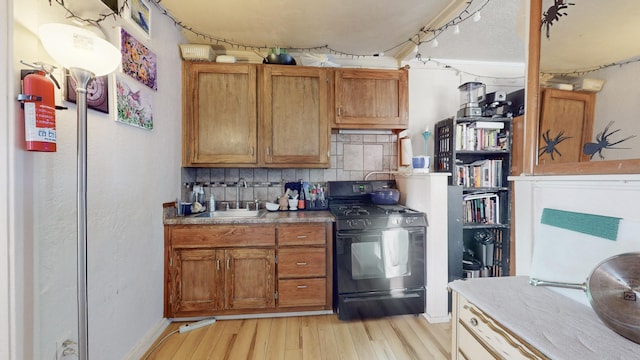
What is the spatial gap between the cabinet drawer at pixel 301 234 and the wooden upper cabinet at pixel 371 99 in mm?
1010

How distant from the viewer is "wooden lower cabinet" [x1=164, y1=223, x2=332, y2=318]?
2.10 metres

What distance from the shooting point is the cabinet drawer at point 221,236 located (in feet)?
6.91

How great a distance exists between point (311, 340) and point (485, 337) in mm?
1385

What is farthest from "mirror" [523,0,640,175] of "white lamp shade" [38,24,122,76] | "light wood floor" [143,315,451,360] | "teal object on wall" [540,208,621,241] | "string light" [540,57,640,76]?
"white lamp shade" [38,24,122,76]

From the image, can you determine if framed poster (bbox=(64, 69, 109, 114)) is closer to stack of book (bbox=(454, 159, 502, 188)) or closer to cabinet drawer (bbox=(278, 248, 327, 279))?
cabinet drawer (bbox=(278, 248, 327, 279))

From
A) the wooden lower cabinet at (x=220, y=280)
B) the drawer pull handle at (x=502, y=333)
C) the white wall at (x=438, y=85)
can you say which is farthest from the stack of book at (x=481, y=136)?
the wooden lower cabinet at (x=220, y=280)

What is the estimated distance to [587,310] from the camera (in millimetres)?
801

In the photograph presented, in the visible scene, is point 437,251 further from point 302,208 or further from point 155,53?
point 155,53

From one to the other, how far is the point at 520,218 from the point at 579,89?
1.85 ft

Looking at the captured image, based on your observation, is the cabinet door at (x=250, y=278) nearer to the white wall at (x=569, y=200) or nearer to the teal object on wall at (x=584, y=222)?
the white wall at (x=569, y=200)

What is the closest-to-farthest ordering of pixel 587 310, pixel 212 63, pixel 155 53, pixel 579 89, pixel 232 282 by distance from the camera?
pixel 587 310, pixel 579 89, pixel 155 53, pixel 232 282, pixel 212 63

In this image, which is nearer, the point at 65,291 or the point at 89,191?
the point at 65,291

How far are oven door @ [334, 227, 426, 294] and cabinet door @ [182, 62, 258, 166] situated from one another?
4.01 ft

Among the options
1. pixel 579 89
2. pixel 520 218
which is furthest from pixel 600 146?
pixel 520 218
